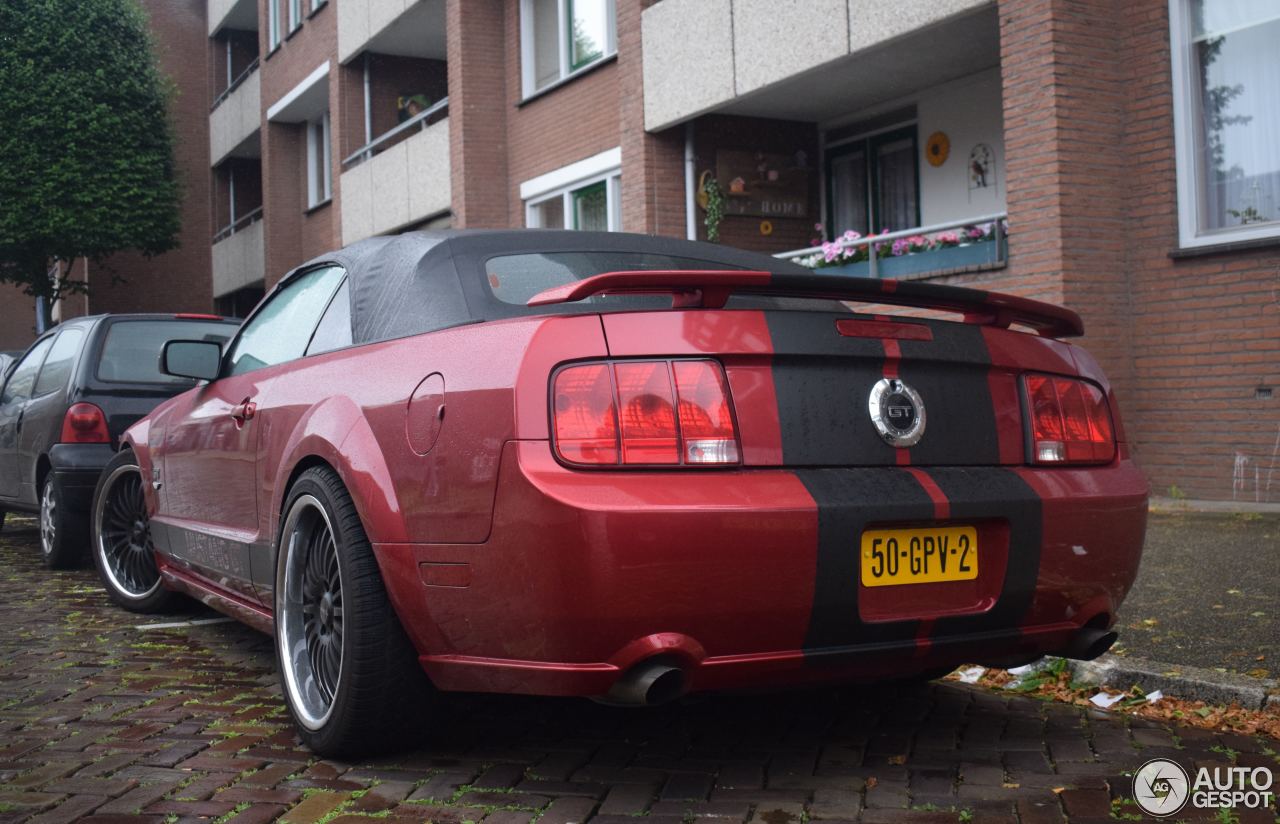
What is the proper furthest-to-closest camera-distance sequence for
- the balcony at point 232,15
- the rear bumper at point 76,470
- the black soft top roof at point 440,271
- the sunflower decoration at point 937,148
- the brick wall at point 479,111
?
the balcony at point 232,15 → the brick wall at point 479,111 → the sunflower decoration at point 937,148 → the rear bumper at point 76,470 → the black soft top roof at point 440,271

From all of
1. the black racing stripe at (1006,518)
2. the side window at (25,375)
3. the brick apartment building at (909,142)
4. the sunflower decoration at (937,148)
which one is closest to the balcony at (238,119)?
the brick apartment building at (909,142)

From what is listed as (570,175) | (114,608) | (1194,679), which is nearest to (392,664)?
(1194,679)

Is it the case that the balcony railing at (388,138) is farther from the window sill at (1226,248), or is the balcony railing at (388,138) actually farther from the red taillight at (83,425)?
the window sill at (1226,248)

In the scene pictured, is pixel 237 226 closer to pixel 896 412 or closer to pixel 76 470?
pixel 76 470

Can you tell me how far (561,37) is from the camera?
55.4 ft

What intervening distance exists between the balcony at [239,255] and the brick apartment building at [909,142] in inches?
124

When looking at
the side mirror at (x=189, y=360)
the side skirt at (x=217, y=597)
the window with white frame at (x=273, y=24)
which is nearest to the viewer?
the side skirt at (x=217, y=597)

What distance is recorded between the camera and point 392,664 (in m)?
3.38

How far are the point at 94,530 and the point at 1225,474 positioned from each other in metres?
7.19

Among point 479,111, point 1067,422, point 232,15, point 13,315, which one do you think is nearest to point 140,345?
point 1067,422

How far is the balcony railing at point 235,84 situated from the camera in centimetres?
3019

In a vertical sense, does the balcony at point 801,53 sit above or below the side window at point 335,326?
above

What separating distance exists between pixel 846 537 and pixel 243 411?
248cm

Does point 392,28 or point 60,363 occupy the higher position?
point 392,28
